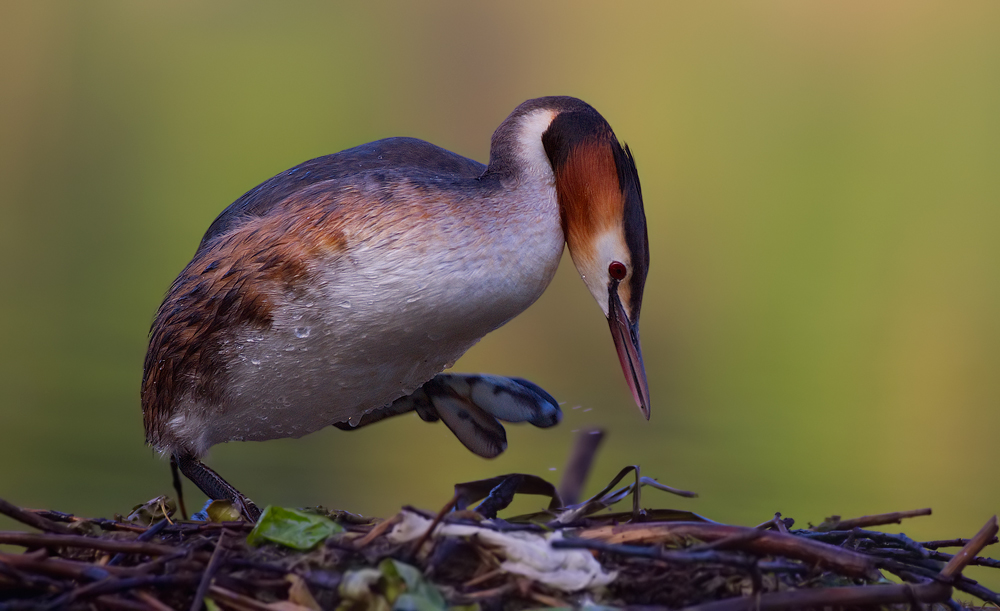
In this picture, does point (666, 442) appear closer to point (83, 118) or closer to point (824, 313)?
point (824, 313)

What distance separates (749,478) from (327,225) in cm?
348

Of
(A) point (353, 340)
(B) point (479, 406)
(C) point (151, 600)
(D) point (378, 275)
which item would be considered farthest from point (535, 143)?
(C) point (151, 600)

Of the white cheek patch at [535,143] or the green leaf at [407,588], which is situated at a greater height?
the white cheek patch at [535,143]

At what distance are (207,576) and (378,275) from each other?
0.76 meters

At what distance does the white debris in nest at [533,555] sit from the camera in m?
1.38

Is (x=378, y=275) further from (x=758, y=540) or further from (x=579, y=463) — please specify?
(x=758, y=540)

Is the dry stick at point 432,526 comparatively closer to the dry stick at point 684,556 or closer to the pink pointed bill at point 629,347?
the dry stick at point 684,556

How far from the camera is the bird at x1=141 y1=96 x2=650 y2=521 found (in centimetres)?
196

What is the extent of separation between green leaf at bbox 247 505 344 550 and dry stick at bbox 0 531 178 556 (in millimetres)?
131

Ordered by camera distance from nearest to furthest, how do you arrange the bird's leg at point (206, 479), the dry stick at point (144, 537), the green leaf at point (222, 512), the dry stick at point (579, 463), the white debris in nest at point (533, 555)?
the white debris in nest at point (533, 555), the dry stick at point (144, 537), the green leaf at point (222, 512), the dry stick at point (579, 463), the bird's leg at point (206, 479)

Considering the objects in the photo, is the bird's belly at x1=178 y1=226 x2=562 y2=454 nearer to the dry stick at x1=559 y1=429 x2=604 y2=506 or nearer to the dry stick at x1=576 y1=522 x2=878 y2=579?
the dry stick at x1=559 y1=429 x2=604 y2=506

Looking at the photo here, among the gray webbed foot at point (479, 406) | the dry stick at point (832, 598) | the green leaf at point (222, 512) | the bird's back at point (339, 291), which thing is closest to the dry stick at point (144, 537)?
the green leaf at point (222, 512)

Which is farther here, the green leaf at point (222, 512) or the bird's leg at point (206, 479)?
the bird's leg at point (206, 479)

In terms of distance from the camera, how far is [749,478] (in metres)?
4.91
